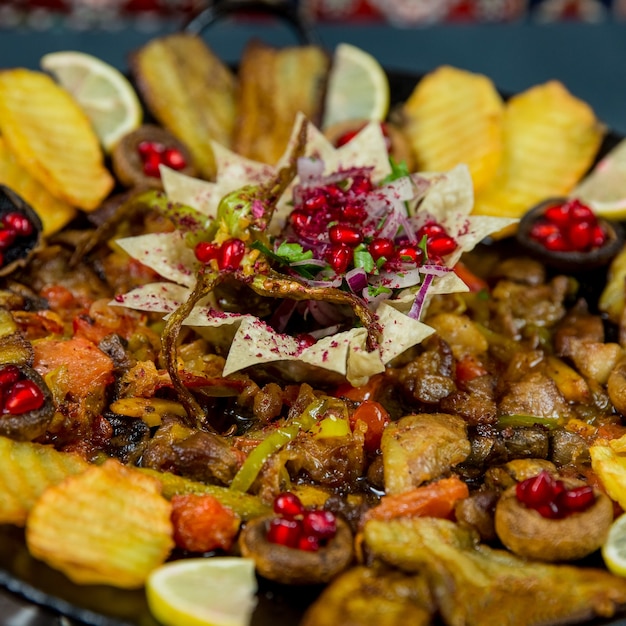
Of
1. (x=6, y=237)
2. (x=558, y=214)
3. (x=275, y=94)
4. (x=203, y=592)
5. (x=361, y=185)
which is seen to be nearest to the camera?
(x=203, y=592)

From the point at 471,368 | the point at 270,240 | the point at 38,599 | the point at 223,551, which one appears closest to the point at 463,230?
the point at 471,368

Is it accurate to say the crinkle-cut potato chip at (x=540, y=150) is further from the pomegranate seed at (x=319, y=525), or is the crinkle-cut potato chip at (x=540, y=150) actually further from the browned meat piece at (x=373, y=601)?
the browned meat piece at (x=373, y=601)

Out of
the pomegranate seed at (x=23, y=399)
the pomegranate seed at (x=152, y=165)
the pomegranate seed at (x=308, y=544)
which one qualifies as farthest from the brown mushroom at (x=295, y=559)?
the pomegranate seed at (x=152, y=165)

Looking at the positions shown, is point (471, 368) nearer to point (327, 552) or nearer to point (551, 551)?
point (551, 551)

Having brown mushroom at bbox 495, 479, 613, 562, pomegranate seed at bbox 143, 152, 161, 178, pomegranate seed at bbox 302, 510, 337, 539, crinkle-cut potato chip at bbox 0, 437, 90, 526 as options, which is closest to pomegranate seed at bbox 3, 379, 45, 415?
crinkle-cut potato chip at bbox 0, 437, 90, 526

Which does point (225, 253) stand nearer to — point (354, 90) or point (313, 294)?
point (313, 294)

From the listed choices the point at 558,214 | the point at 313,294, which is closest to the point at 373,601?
the point at 313,294

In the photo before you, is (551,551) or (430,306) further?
(430,306)
